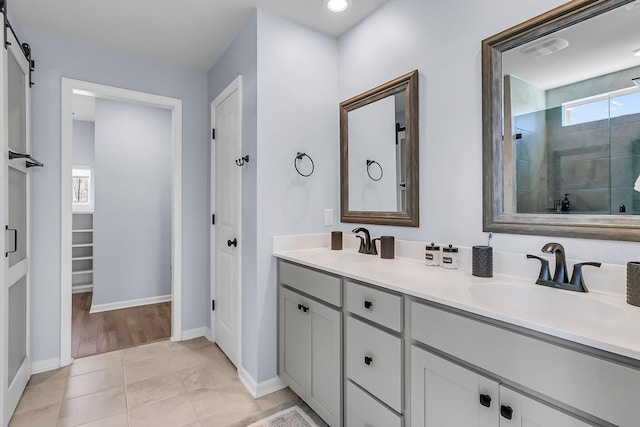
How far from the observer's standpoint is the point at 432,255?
171cm

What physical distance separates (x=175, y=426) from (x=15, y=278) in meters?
1.32

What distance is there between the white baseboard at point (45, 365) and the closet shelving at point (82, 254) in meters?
2.48

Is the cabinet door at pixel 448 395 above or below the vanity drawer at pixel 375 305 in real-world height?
below

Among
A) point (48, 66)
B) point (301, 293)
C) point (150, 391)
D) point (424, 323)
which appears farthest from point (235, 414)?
point (48, 66)

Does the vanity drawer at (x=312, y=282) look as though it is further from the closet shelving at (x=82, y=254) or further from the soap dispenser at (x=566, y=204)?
the closet shelving at (x=82, y=254)

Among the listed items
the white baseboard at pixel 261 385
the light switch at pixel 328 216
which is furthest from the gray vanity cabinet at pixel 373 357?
the light switch at pixel 328 216

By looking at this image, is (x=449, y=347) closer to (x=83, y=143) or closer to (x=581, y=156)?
(x=581, y=156)

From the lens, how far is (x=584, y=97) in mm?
1307

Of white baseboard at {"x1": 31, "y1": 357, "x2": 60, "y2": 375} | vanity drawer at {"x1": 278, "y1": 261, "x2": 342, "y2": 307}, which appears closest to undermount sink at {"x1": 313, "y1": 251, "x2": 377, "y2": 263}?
vanity drawer at {"x1": 278, "y1": 261, "x2": 342, "y2": 307}

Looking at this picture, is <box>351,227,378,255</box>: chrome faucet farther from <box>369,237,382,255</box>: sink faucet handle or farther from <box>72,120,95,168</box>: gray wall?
<box>72,120,95,168</box>: gray wall

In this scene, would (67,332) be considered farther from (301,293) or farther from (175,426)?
(301,293)

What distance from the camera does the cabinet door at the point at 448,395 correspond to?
1.01 metres

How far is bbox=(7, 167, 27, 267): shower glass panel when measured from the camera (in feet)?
6.34

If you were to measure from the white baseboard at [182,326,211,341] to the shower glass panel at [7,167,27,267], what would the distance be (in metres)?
1.37
